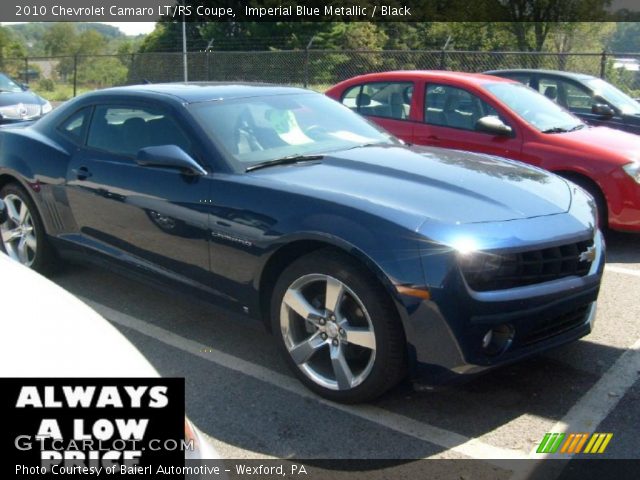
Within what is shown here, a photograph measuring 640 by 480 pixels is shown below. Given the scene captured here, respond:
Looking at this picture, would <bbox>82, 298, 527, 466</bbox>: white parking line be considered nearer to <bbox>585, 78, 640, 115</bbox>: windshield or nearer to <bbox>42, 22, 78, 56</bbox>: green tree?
<bbox>585, 78, 640, 115</bbox>: windshield

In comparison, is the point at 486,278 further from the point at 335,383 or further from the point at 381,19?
the point at 381,19

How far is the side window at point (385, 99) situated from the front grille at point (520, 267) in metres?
4.28

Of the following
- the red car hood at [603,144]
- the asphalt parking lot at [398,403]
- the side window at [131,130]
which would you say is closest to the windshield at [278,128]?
the side window at [131,130]

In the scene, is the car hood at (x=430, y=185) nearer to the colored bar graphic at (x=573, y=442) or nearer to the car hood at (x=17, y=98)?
the colored bar graphic at (x=573, y=442)

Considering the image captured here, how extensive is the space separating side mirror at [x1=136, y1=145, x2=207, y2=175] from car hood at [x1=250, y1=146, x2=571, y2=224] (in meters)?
0.36

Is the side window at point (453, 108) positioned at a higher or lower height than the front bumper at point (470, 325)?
higher

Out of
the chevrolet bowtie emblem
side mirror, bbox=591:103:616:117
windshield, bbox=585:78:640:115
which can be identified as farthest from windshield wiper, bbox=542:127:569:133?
the chevrolet bowtie emblem

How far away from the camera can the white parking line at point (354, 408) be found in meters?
3.04

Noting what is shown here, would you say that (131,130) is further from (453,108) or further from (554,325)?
(453,108)

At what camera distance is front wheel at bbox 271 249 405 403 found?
318cm

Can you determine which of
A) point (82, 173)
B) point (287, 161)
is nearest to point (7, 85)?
point (82, 173)

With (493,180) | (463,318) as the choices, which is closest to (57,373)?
(463,318)

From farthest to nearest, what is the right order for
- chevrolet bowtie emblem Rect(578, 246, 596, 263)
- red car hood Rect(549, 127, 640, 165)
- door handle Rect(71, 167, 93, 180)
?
red car hood Rect(549, 127, 640, 165)
door handle Rect(71, 167, 93, 180)
chevrolet bowtie emblem Rect(578, 246, 596, 263)

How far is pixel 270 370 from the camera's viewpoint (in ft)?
12.5
